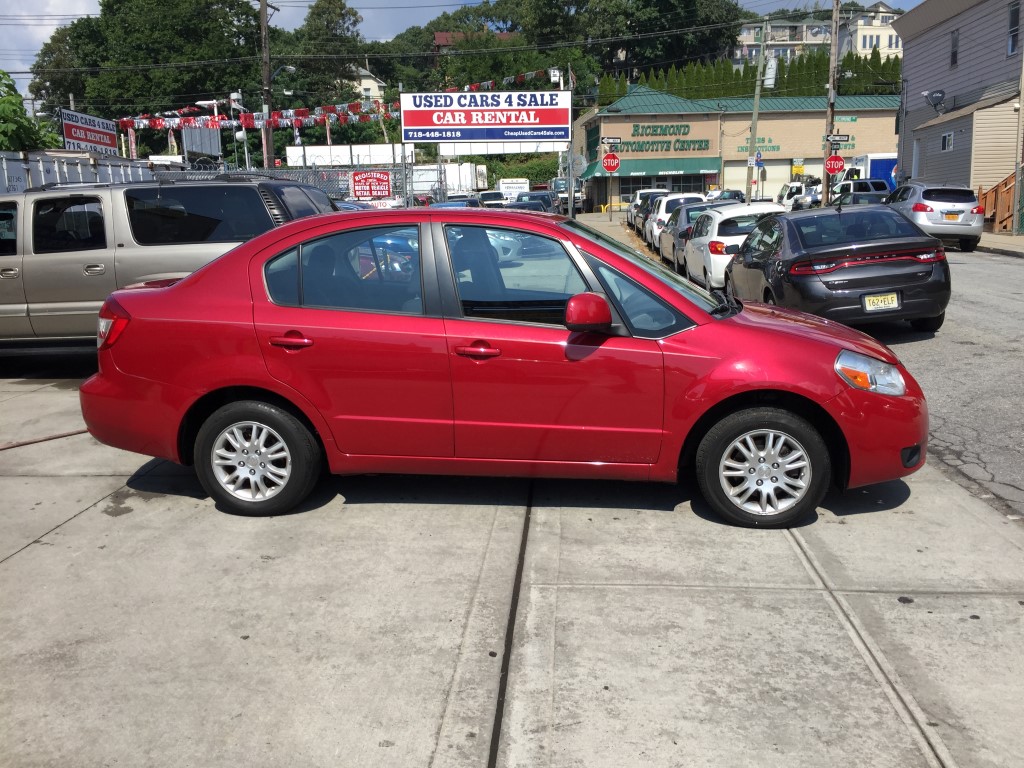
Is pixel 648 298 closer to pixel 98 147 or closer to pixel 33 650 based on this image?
pixel 33 650

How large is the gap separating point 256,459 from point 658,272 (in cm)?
252

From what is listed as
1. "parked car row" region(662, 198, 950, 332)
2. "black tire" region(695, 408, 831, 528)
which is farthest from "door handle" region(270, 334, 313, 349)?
"parked car row" region(662, 198, 950, 332)

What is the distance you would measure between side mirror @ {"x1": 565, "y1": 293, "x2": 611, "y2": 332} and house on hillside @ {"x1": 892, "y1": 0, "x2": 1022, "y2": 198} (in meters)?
26.9

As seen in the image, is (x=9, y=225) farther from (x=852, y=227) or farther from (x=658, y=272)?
(x=852, y=227)

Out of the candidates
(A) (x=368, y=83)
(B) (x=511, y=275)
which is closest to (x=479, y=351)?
(B) (x=511, y=275)

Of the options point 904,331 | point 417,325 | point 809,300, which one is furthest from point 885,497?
point 904,331

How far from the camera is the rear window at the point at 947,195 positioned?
2347 centimetres

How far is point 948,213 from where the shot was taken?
23312mm

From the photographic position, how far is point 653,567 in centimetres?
475

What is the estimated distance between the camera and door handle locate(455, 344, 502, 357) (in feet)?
16.8

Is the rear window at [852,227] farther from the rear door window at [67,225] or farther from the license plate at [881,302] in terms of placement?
the rear door window at [67,225]

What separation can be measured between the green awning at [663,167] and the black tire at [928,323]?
48244 millimetres

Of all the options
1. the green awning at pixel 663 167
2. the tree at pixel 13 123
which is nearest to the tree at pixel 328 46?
the green awning at pixel 663 167

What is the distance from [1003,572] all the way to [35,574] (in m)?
4.74
